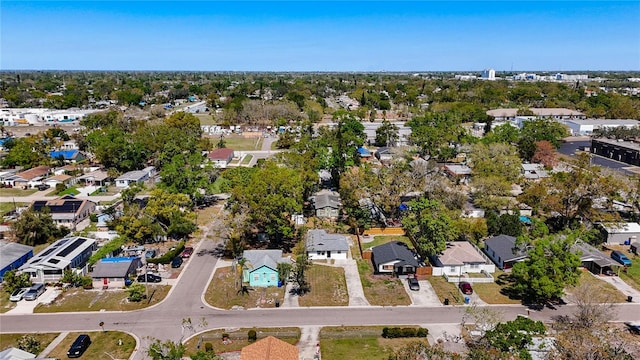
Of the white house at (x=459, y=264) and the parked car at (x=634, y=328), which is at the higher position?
the white house at (x=459, y=264)

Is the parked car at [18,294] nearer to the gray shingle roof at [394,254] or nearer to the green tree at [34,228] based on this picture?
the green tree at [34,228]

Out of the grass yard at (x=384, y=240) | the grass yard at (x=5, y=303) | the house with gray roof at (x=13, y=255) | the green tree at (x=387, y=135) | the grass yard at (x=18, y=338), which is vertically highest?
the green tree at (x=387, y=135)

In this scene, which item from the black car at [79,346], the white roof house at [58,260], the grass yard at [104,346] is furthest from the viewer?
the white roof house at [58,260]

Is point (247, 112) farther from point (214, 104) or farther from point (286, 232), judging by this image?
point (286, 232)

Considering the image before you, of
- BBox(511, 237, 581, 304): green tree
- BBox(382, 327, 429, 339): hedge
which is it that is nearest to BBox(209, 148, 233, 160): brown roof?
BBox(382, 327, 429, 339): hedge

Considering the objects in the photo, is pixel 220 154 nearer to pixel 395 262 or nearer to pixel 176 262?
pixel 176 262

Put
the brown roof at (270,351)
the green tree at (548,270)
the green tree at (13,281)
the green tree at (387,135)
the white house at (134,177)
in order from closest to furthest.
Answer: the brown roof at (270,351), the green tree at (548,270), the green tree at (13,281), the white house at (134,177), the green tree at (387,135)

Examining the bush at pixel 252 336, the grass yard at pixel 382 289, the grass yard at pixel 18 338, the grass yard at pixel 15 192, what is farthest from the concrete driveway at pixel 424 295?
the grass yard at pixel 15 192
